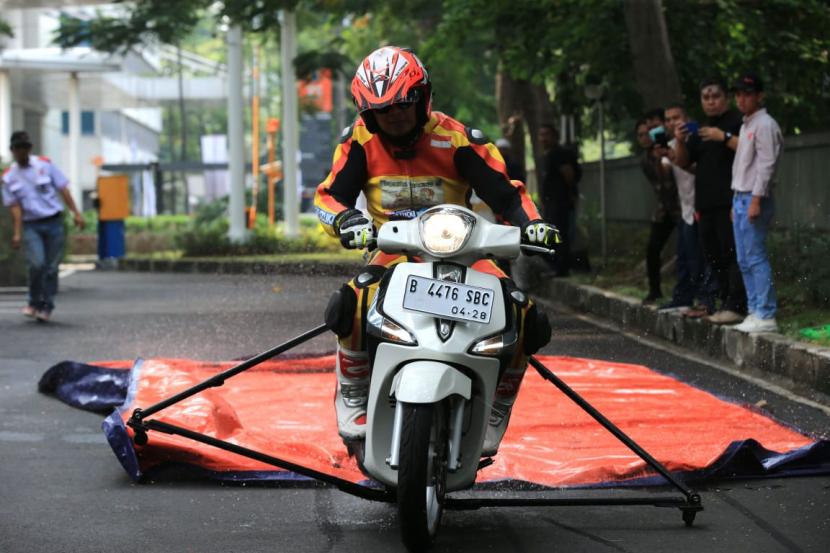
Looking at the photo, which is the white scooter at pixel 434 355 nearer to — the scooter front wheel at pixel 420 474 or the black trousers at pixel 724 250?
the scooter front wheel at pixel 420 474

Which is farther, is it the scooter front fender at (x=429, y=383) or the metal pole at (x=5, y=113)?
the metal pole at (x=5, y=113)

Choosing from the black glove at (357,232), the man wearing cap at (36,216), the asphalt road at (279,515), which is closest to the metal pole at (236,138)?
the man wearing cap at (36,216)

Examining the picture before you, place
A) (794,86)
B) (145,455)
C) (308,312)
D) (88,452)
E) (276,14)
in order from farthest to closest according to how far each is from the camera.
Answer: (276,14)
(794,86)
(308,312)
(88,452)
(145,455)

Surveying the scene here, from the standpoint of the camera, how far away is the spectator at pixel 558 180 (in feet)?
59.7

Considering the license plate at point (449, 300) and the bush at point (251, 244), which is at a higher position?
the license plate at point (449, 300)

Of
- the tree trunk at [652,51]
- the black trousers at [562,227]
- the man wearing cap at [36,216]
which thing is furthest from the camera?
the black trousers at [562,227]

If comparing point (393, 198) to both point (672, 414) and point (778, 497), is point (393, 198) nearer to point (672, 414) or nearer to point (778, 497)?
point (778, 497)

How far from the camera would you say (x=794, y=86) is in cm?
1961

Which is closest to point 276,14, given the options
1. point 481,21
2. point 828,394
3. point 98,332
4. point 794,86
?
point 481,21

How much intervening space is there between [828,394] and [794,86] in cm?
1121

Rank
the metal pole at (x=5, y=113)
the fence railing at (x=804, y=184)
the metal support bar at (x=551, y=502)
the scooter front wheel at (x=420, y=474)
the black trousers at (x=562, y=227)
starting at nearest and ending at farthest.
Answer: the scooter front wheel at (x=420, y=474)
the metal support bar at (x=551, y=502)
the fence railing at (x=804, y=184)
the black trousers at (x=562, y=227)
the metal pole at (x=5, y=113)

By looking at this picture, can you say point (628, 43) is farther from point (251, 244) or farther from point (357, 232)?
point (357, 232)

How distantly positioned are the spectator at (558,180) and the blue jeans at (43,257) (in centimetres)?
601

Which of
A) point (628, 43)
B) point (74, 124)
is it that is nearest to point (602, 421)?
point (628, 43)
